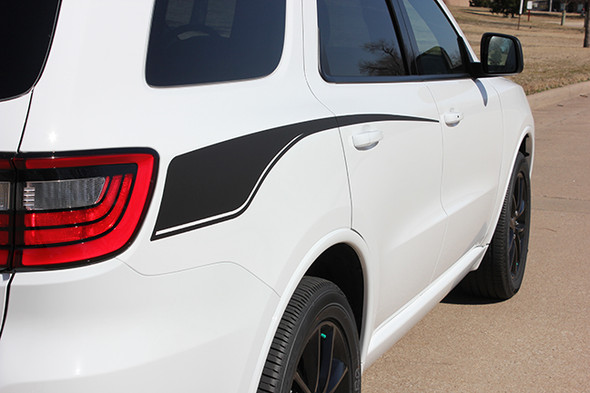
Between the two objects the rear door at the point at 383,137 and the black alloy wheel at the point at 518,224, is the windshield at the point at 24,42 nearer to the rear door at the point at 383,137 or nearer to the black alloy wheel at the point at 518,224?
the rear door at the point at 383,137

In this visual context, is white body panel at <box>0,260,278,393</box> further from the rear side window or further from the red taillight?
the rear side window

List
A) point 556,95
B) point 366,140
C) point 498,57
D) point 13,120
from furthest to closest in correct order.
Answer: point 556,95 → point 498,57 → point 366,140 → point 13,120

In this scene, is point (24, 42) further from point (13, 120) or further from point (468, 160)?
point (468, 160)

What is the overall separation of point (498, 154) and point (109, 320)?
112 inches

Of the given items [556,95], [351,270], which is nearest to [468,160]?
[351,270]

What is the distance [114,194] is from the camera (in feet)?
5.43

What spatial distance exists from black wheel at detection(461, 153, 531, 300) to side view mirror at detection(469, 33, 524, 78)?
26.9 inches

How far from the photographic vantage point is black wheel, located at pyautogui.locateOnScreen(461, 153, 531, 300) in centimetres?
429

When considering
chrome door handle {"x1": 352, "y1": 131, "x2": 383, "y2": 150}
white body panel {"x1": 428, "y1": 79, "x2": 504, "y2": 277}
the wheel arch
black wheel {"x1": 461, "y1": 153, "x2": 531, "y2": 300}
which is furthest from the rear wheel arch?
black wheel {"x1": 461, "y1": 153, "x2": 531, "y2": 300}

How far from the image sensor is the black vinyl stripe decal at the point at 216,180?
171cm

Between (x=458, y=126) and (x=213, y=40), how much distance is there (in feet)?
5.26

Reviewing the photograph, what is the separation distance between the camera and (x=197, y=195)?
1.76 meters

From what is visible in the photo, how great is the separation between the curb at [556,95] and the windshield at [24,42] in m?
13.1

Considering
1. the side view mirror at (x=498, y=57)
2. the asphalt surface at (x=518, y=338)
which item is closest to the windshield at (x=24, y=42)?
the asphalt surface at (x=518, y=338)
